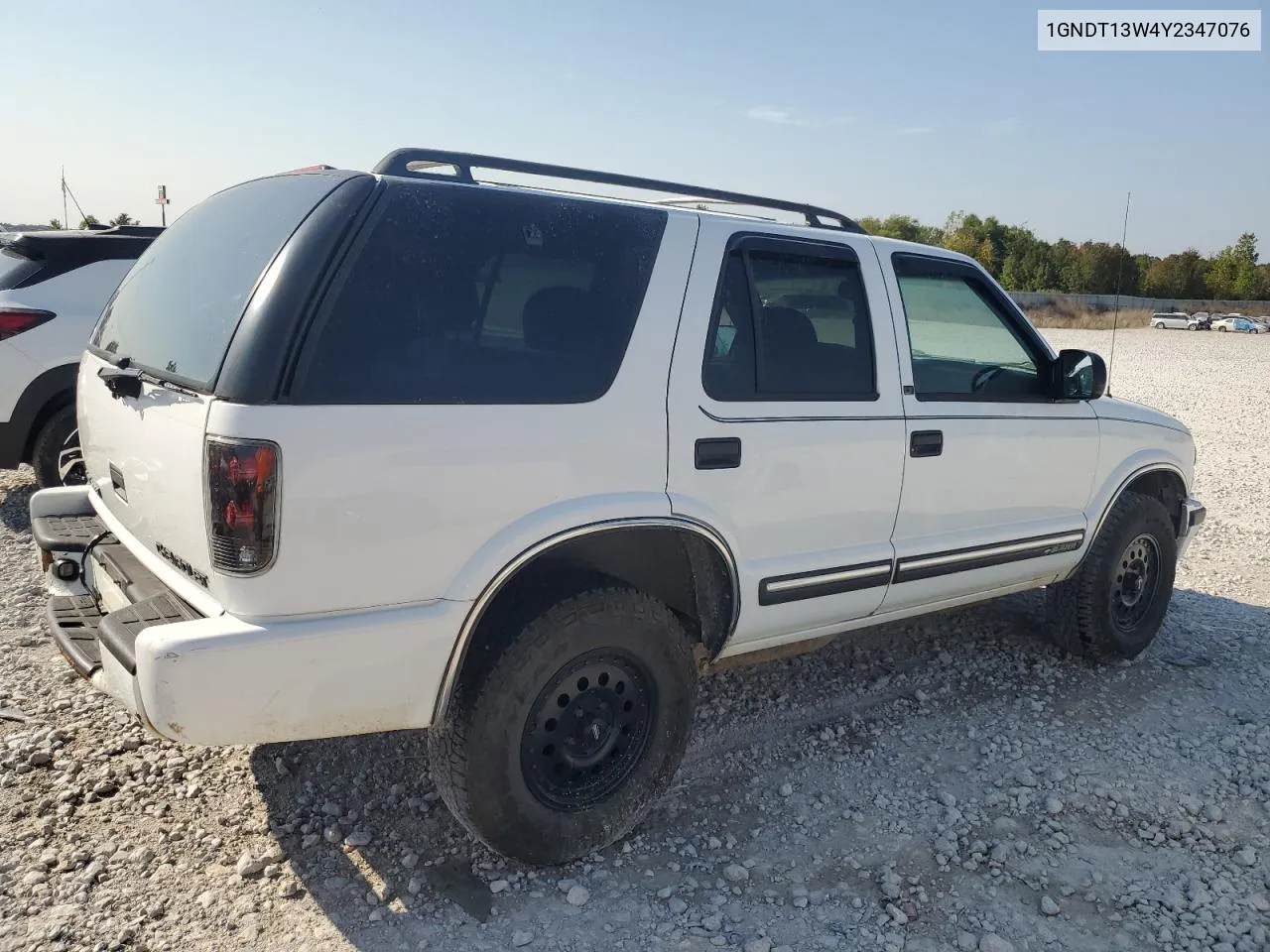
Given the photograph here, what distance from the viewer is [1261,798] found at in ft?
12.0

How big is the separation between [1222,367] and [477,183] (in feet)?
91.3

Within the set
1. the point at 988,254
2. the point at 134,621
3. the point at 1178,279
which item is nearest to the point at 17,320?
the point at 134,621

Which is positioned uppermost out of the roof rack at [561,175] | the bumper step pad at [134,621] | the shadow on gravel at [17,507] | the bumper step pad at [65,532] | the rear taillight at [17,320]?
the roof rack at [561,175]

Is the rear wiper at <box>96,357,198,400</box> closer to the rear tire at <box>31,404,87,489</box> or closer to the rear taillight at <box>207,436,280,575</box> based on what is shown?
the rear taillight at <box>207,436,280,575</box>

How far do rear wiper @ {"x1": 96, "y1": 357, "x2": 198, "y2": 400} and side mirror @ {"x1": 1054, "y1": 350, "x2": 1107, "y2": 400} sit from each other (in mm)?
3415

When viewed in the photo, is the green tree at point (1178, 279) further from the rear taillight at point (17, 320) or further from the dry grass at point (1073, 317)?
the rear taillight at point (17, 320)

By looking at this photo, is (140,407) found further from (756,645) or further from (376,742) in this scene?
(756,645)

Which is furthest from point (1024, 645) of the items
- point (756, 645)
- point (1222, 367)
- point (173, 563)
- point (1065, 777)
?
point (1222, 367)

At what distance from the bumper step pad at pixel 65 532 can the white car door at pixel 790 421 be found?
2.02 metres

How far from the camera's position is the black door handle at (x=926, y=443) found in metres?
3.71

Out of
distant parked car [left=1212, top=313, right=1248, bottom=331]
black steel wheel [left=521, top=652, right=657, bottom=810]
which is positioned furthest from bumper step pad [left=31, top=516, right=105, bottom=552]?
distant parked car [left=1212, top=313, right=1248, bottom=331]

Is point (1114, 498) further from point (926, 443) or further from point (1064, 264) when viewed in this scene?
point (1064, 264)

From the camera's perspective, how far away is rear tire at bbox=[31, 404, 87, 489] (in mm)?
6426

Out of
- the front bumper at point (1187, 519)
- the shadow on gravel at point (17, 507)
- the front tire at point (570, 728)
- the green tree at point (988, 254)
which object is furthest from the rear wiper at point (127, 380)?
the green tree at point (988, 254)
